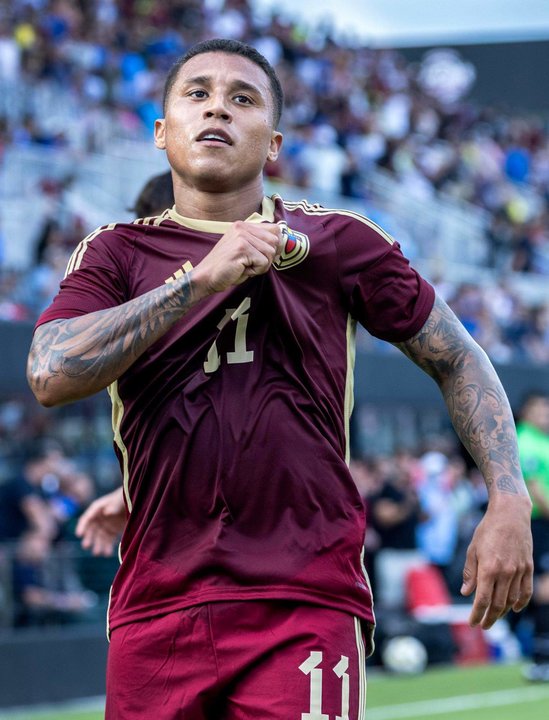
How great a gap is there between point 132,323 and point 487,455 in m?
0.91

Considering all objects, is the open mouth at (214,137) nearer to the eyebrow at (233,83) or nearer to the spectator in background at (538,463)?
the eyebrow at (233,83)

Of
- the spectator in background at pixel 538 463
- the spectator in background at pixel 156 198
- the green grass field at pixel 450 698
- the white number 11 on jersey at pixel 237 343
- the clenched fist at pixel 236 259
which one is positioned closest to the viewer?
the clenched fist at pixel 236 259

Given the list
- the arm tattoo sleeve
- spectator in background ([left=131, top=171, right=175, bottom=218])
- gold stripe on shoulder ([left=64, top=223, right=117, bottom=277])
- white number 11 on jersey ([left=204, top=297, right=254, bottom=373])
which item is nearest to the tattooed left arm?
the arm tattoo sleeve

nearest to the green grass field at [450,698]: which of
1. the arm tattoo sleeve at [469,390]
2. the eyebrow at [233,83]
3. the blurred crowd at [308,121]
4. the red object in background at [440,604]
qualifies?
the red object in background at [440,604]

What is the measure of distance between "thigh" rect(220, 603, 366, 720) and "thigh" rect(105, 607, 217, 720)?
8cm

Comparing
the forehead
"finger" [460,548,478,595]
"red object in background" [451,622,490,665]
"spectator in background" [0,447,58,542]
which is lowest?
"red object in background" [451,622,490,665]

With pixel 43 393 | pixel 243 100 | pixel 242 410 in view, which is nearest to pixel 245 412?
pixel 242 410

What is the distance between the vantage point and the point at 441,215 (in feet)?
68.8

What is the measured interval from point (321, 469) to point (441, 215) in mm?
18042

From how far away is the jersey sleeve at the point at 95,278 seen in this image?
323 cm

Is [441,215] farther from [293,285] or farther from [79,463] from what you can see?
[293,285]

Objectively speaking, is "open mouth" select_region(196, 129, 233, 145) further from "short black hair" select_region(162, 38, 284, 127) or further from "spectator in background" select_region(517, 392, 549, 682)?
"spectator in background" select_region(517, 392, 549, 682)

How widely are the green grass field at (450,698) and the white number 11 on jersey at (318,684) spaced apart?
6.13 m

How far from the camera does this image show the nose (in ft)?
11.1
